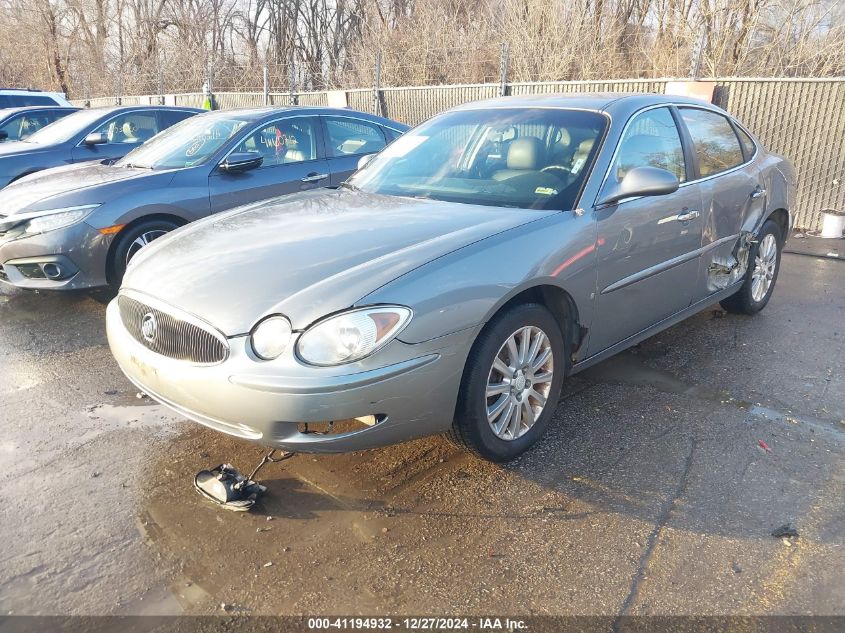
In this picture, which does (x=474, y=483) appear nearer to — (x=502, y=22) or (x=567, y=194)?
(x=567, y=194)

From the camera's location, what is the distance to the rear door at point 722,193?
4.27 m

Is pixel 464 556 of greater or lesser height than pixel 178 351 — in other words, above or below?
below

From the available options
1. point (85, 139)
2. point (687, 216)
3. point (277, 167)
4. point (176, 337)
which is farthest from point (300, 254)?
point (85, 139)

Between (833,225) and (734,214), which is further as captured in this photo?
(833,225)

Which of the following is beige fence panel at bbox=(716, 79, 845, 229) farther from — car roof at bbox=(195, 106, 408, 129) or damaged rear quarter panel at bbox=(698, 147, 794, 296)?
car roof at bbox=(195, 106, 408, 129)

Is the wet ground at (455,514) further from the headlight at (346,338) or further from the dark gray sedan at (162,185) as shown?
the dark gray sedan at (162,185)

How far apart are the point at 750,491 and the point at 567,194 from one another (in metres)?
1.61

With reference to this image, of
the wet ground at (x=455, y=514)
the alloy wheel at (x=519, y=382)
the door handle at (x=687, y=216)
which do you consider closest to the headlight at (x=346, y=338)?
the alloy wheel at (x=519, y=382)

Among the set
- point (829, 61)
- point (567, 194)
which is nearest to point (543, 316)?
point (567, 194)

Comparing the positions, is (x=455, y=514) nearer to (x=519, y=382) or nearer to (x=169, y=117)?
(x=519, y=382)

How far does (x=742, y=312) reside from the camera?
5289 mm

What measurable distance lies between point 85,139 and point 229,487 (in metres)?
6.61

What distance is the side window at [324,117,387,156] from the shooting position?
6586mm

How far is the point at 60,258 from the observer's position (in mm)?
5113
